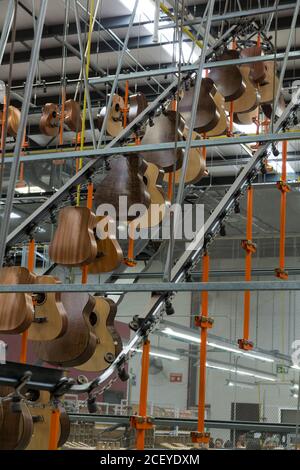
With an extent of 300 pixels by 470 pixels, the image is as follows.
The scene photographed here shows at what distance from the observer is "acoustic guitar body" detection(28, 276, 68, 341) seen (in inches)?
227

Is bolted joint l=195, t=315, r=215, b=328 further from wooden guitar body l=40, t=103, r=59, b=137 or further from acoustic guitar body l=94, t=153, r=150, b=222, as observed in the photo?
wooden guitar body l=40, t=103, r=59, b=137

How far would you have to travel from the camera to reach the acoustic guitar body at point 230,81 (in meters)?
7.85

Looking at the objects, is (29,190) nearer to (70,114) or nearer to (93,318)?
(70,114)

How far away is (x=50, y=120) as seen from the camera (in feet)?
35.4

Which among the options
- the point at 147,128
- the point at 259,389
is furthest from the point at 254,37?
the point at 259,389

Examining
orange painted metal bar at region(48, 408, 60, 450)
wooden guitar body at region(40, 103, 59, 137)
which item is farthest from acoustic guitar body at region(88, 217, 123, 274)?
wooden guitar body at region(40, 103, 59, 137)

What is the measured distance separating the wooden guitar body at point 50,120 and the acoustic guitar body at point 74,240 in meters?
4.89

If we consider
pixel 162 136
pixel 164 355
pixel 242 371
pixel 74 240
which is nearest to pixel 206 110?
pixel 162 136

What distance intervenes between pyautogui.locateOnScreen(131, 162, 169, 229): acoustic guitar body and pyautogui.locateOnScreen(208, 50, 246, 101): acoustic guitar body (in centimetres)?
113

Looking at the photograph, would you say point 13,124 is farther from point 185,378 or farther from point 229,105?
point 185,378

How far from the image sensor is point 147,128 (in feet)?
24.4

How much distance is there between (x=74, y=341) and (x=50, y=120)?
214 inches

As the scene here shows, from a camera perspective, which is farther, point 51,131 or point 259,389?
point 259,389
